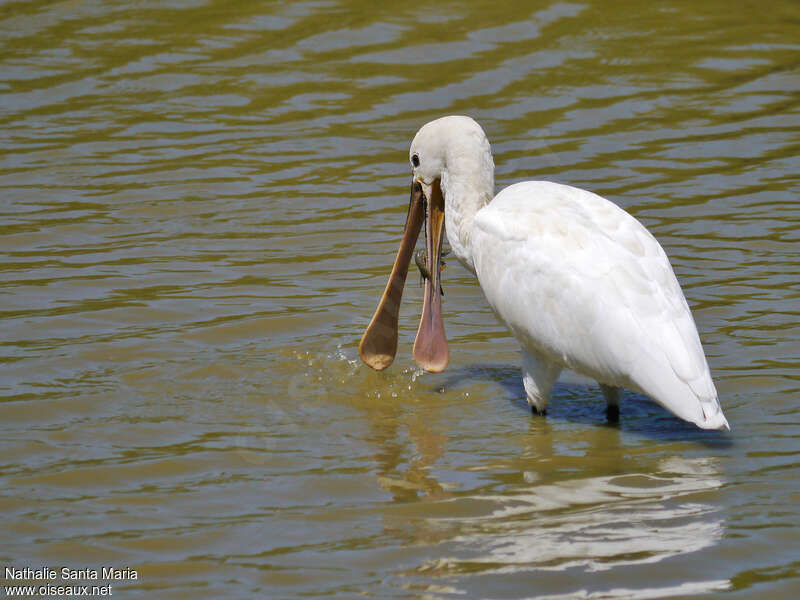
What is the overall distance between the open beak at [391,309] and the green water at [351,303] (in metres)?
0.15

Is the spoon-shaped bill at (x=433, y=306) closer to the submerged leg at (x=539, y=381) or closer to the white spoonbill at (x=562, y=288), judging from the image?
the white spoonbill at (x=562, y=288)

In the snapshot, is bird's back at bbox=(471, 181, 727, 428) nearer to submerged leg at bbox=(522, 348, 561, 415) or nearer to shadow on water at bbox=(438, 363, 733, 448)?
submerged leg at bbox=(522, 348, 561, 415)

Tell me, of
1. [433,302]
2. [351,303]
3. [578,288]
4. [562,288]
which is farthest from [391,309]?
[578,288]

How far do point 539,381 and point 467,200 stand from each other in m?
1.31

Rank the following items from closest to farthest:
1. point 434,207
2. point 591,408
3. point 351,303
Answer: point 591,408, point 434,207, point 351,303

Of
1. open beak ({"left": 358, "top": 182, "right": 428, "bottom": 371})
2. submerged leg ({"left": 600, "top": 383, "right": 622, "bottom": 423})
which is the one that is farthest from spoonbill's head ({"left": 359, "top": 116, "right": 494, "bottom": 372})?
submerged leg ({"left": 600, "top": 383, "right": 622, "bottom": 423})

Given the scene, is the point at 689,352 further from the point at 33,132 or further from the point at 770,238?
the point at 33,132

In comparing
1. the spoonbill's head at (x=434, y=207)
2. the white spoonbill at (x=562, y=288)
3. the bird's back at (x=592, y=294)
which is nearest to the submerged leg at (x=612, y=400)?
the white spoonbill at (x=562, y=288)

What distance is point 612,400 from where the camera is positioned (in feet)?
25.9

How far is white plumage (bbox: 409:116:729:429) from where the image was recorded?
23.3 feet

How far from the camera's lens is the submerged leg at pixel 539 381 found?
7953 mm

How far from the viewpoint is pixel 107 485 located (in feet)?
22.6

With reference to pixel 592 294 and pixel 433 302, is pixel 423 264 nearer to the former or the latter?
pixel 433 302

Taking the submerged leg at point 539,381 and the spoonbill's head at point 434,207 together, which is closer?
the submerged leg at point 539,381
